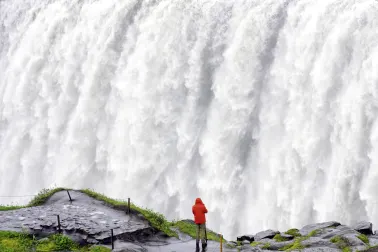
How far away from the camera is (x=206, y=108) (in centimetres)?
3269

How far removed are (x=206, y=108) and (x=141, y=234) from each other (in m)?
14.7

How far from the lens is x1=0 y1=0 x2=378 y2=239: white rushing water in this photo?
25.1 meters

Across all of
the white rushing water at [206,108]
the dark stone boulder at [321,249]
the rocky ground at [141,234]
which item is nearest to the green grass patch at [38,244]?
the rocky ground at [141,234]

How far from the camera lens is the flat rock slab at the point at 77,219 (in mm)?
19078

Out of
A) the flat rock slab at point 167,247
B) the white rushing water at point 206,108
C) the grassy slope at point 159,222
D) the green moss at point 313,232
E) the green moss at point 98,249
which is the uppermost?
the white rushing water at point 206,108

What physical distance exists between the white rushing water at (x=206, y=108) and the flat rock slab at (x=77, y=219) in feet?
31.4

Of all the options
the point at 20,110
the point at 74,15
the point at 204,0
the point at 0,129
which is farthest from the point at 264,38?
the point at 0,129

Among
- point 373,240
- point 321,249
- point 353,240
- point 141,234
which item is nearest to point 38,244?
point 141,234

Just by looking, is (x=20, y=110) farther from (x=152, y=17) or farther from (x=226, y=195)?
(x=226, y=195)

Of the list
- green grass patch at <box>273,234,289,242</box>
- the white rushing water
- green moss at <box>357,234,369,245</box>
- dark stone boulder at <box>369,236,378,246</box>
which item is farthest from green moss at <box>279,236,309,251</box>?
the white rushing water

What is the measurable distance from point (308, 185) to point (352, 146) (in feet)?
10.2

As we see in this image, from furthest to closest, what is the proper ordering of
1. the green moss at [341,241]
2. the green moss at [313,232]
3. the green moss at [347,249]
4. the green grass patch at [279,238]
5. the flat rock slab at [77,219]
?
1. the green grass patch at [279,238]
2. the green moss at [313,232]
3. the flat rock slab at [77,219]
4. the green moss at [341,241]
5. the green moss at [347,249]

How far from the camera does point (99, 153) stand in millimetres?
37188

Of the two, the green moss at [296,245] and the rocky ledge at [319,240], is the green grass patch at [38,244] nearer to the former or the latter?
the rocky ledge at [319,240]
